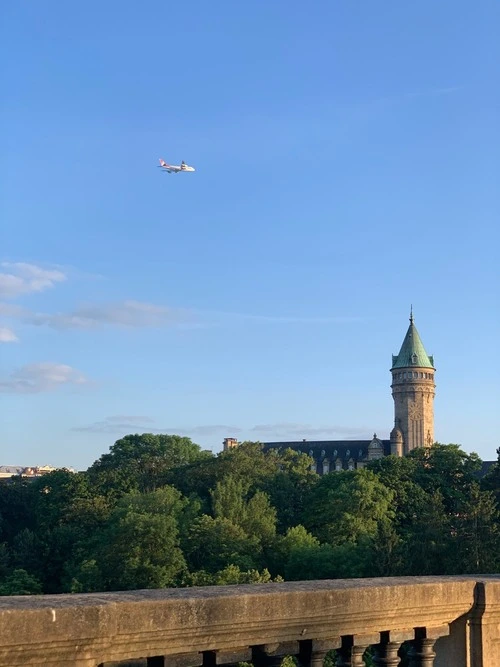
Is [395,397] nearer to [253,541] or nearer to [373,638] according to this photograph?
[253,541]

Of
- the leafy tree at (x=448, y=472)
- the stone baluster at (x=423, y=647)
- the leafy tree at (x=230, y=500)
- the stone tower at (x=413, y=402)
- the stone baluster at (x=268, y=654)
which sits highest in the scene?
the stone tower at (x=413, y=402)

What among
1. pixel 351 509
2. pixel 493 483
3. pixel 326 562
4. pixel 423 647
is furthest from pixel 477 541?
pixel 423 647

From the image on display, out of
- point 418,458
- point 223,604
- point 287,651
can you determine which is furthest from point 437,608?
point 418,458

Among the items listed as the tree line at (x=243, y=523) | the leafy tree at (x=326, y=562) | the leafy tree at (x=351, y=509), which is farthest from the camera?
the leafy tree at (x=351, y=509)

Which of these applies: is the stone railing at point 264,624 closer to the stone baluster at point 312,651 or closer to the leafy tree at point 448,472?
the stone baluster at point 312,651

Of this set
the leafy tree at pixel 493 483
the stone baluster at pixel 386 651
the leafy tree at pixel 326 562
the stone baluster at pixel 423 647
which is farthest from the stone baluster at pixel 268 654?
the leafy tree at pixel 493 483

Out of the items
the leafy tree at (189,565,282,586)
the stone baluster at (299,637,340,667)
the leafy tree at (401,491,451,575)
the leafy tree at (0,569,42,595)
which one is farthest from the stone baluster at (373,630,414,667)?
the leafy tree at (0,569,42,595)
